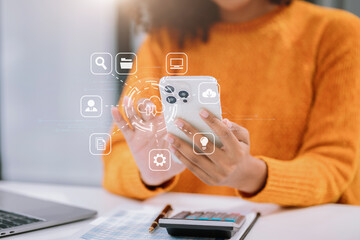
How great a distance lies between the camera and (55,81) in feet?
2.43

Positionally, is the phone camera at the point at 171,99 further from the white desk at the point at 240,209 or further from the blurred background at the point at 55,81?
the white desk at the point at 240,209

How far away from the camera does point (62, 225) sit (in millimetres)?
599

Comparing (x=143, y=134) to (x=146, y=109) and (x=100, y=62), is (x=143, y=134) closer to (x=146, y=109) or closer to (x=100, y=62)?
(x=146, y=109)

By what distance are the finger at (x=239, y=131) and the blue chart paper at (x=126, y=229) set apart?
0.18 m

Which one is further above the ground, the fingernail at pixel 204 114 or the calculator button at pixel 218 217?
the fingernail at pixel 204 114

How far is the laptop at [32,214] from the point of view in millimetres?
556

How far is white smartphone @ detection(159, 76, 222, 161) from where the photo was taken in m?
0.57

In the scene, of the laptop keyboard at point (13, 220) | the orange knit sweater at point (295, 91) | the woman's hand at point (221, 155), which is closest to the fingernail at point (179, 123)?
the woman's hand at point (221, 155)

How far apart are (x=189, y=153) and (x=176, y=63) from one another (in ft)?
0.52

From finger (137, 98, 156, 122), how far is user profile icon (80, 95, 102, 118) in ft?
0.24

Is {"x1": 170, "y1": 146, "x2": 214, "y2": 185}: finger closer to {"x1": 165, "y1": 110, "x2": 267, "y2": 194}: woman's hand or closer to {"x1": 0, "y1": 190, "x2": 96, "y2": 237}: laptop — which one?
{"x1": 165, "y1": 110, "x2": 267, "y2": 194}: woman's hand

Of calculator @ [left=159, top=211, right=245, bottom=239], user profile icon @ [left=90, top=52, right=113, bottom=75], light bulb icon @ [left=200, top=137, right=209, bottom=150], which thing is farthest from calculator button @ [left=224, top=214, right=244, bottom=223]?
user profile icon @ [left=90, top=52, right=113, bottom=75]

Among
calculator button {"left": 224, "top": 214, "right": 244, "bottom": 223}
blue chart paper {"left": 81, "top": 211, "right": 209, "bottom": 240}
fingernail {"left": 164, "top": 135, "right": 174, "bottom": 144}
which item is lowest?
blue chart paper {"left": 81, "top": 211, "right": 209, "bottom": 240}

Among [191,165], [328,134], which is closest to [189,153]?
[191,165]
